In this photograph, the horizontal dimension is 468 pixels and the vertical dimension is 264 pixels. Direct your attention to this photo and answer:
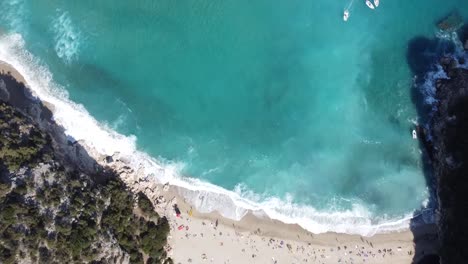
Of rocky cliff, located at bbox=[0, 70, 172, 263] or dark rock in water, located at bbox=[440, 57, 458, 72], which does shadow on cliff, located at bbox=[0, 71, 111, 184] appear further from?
dark rock in water, located at bbox=[440, 57, 458, 72]

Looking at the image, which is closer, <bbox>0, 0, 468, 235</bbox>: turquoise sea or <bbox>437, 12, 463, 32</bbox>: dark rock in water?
<bbox>0, 0, 468, 235</bbox>: turquoise sea

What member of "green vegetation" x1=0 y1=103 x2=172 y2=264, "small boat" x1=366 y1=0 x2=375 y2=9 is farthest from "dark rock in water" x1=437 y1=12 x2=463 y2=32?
"green vegetation" x1=0 y1=103 x2=172 y2=264

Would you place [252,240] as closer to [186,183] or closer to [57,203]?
[186,183]

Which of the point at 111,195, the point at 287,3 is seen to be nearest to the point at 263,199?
the point at 111,195

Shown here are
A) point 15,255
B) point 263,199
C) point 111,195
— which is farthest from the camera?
point 263,199

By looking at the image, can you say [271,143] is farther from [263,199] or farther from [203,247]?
[203,247]
